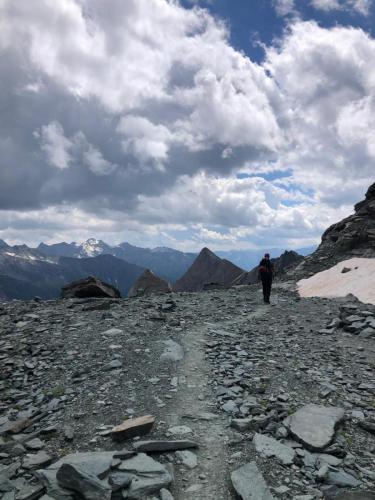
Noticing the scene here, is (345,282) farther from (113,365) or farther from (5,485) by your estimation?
(5,485)

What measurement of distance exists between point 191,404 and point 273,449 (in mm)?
2969

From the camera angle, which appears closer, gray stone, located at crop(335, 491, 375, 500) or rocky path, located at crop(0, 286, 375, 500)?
gray stone, located at crop(335, 491, 375, 500)

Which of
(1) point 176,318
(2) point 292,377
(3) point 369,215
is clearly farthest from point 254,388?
(3) point 369,215

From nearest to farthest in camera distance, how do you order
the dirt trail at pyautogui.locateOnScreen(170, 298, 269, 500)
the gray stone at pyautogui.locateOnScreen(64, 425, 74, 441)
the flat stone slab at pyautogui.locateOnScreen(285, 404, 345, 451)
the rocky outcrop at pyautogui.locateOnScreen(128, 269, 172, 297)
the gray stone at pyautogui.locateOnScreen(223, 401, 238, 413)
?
the dirt trail at pyautogui.locateOnScreen(170, 298, 269, 500) < the flat stone slab at pyautogui.locateOnScreen(285, 404, 345, 451) < the gray stone at pyautogui.locateOnScreen(64, 425, 74, 441) < the gray stone at pyautogui.locateOnScreen(223, 401, 238, 413) < the rocky outcrop at pyautogui.locateOnScreen(128, 269, 172, 297)

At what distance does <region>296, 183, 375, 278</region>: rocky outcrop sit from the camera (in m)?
47.4

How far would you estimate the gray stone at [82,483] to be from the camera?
22.1 feet

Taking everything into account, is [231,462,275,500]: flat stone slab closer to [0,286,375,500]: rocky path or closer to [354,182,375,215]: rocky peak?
[0,286,375,500]: rocky path

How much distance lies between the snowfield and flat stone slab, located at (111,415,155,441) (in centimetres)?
2387

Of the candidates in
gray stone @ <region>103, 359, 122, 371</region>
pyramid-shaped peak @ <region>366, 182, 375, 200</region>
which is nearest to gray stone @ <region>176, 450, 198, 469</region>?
gray stone @ <region>103, 359, 122, 371</region>

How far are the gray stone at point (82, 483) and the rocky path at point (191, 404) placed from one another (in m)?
0.03

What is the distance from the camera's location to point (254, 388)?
1186 centimetres

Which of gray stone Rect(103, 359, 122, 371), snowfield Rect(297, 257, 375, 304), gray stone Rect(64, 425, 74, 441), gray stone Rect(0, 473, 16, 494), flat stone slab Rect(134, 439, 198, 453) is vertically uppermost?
snowfield Rect(297, 257, 375, 304)

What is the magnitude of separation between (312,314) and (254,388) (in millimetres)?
14302

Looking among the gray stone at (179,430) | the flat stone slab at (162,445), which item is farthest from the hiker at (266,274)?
the flat stone slab at (162,445)
